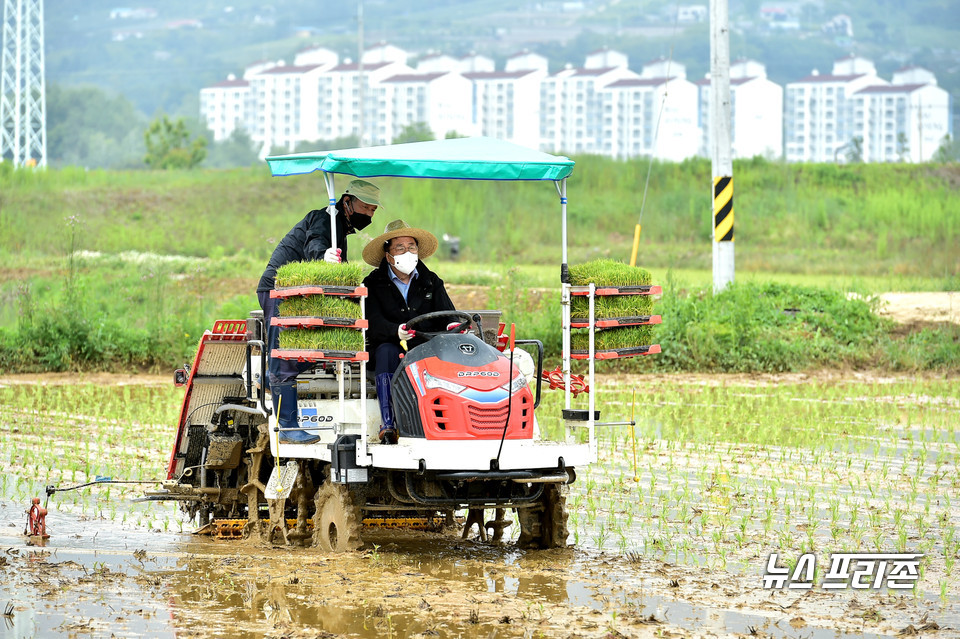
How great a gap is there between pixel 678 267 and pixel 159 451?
19733mm

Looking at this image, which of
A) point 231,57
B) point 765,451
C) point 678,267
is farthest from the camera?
point 231,57

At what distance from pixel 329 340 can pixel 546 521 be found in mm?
1886

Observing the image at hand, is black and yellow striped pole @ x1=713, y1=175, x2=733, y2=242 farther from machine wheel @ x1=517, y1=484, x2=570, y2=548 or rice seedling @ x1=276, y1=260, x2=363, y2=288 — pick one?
rice seedling @ x1=276, y1=260, x2=363, y2=288

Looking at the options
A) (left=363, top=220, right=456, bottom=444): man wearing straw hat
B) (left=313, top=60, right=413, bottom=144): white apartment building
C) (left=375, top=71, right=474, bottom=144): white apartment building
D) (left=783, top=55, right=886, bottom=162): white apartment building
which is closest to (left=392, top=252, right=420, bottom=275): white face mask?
(left=363, top=220, right=456, bottom=444): man wearing straw hat

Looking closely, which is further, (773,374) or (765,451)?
(773,374)

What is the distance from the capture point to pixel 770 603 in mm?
6871

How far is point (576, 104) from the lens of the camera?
104m

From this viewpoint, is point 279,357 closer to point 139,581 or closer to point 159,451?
point 139,581

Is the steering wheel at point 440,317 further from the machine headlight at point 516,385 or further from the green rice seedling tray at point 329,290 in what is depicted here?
the green rice seedling tray at point 329,290

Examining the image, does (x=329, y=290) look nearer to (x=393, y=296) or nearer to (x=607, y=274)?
(x=393, y=296)

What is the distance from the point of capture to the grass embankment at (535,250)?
1766 centimetres

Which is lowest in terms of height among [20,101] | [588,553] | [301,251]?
[588,553]

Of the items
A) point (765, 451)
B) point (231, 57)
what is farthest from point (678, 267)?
point (231, 57)

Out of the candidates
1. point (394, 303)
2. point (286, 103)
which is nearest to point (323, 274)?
point (394, 303)
